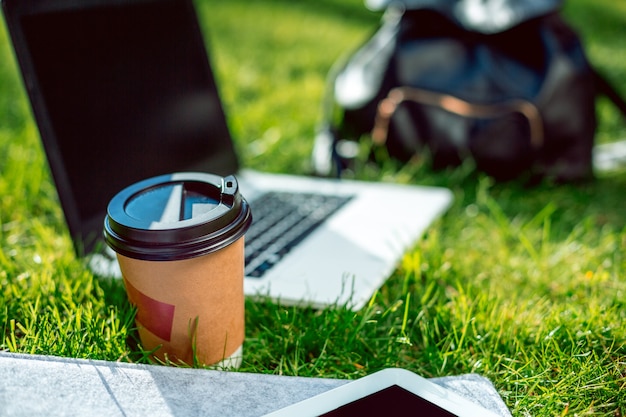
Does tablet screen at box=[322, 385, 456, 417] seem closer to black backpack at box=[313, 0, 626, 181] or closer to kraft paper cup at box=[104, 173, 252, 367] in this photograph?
kraft paper cup at box=[104, 173, 252, 367]

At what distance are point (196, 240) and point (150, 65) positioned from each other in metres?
0.80

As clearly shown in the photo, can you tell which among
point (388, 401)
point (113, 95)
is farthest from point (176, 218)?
point (113, 95)

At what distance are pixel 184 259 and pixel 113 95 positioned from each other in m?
0.68

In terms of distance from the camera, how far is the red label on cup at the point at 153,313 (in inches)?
45.5

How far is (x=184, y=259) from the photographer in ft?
3.53

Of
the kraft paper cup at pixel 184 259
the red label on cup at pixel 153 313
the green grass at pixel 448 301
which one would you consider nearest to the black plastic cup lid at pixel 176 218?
the kraft paper cup at pixel 184 259

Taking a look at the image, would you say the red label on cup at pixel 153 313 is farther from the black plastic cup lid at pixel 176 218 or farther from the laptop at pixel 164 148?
the laptop at pixel 164 148

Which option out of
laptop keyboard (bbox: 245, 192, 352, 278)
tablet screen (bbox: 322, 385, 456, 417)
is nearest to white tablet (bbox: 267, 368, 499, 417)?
tablet screen (bbox: 322, 385, 456, 417)

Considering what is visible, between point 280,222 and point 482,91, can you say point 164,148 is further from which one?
point 482,91

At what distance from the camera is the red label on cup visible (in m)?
1.16

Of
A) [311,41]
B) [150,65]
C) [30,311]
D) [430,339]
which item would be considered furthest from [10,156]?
[311,41]

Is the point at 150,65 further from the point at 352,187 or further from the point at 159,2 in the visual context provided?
the point at 352,187

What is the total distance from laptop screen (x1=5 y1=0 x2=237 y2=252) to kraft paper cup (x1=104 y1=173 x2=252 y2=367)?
365mm

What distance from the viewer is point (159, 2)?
69.9 inches
